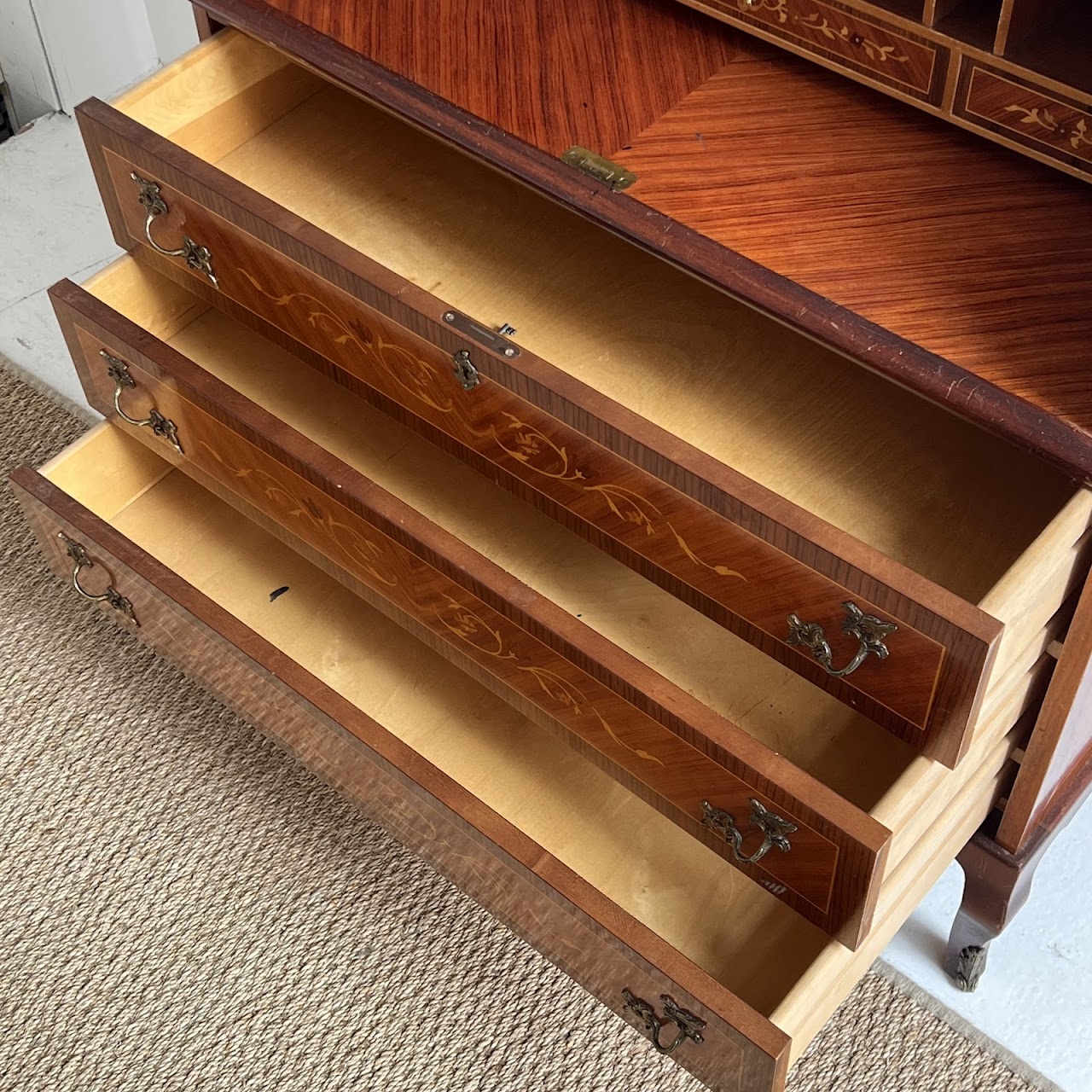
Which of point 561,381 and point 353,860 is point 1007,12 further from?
point 353,860

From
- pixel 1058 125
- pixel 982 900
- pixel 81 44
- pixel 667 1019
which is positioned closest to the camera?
pixel 1058 125

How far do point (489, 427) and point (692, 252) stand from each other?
0.61ft

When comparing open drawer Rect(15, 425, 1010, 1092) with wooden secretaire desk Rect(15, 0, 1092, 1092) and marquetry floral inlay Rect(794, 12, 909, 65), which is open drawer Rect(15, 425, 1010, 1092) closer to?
wooden secretaire desk Rect(15, 0, 1092, 1092)

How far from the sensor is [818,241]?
917 millimetres

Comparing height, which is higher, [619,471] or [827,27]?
[827,27]

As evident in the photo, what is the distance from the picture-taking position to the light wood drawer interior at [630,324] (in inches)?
40.9

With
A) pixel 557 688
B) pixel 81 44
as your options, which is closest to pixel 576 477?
pixel 557 688

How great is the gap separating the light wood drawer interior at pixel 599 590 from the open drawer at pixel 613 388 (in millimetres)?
61

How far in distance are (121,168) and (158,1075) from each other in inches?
27.3

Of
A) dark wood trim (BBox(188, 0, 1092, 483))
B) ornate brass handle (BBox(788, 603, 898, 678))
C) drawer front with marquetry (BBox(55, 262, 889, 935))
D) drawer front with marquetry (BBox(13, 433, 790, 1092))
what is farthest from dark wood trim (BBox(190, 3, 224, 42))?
ornate brass handle (BBox(788, 603, 898, 678))

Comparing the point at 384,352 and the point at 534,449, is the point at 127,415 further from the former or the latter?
the point at 534,449

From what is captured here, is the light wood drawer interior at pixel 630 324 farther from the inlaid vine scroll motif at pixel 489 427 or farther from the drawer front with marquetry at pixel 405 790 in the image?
the drawer front with marquetry at pixel 405 790

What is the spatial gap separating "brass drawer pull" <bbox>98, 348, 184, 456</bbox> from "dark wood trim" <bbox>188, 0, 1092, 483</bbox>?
0.88ft

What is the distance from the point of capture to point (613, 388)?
3.66 feet
